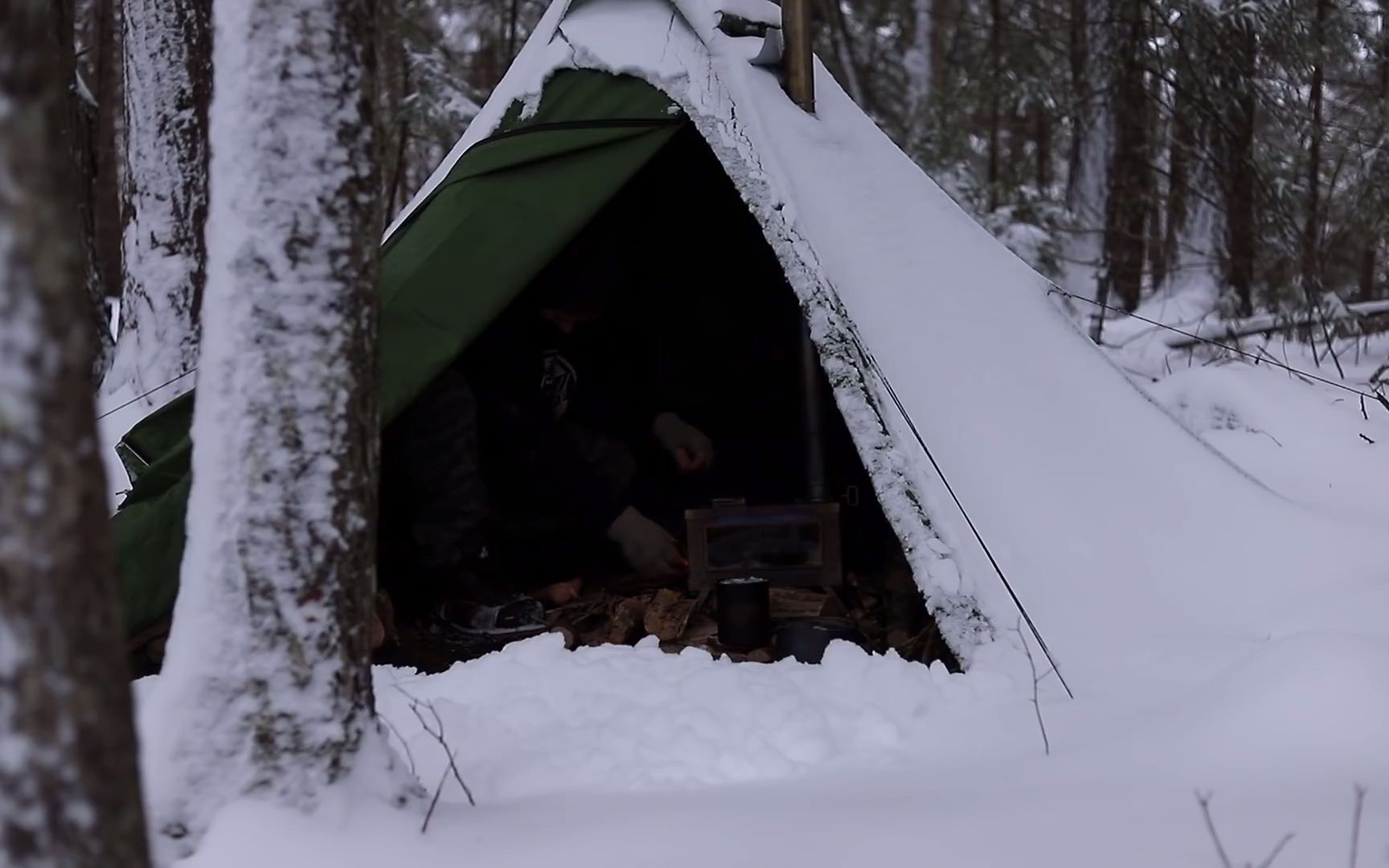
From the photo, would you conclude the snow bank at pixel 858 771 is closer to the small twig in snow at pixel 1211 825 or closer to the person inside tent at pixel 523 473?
the small twig in snow at pixel 1211 825

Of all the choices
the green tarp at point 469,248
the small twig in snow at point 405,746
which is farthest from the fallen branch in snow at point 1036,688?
the green tarp at point 469,248

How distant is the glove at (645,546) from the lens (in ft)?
13.2

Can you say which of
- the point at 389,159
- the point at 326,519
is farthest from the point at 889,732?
the point at 389,159

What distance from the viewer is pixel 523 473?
411cm

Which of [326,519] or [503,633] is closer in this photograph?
[326,519]

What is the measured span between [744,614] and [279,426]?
1721 millimetres

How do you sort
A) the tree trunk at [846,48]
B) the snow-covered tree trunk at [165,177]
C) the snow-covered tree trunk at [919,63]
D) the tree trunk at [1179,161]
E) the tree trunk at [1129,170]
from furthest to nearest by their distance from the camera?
the snow-covered tree trunk at [919,63] < the tree trunk at [846,48] < the tree trunk at [1129,170] < the tree trunk at [1179,161] < the snow-covered tree trunk at [165,177]

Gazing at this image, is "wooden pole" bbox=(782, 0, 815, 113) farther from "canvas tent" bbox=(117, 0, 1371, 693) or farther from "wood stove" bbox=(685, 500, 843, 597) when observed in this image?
"wood stove" bbox=(685, 500, 843, 597)

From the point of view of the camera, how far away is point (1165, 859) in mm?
1770

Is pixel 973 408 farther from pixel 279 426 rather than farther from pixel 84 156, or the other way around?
pixel 84 156

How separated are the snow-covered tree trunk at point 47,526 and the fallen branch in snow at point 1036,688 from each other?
5.44ft

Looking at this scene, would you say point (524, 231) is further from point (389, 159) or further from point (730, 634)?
point (389, 159)

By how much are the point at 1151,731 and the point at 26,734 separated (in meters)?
1.95

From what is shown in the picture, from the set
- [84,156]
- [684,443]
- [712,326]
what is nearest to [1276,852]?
[684,443]
